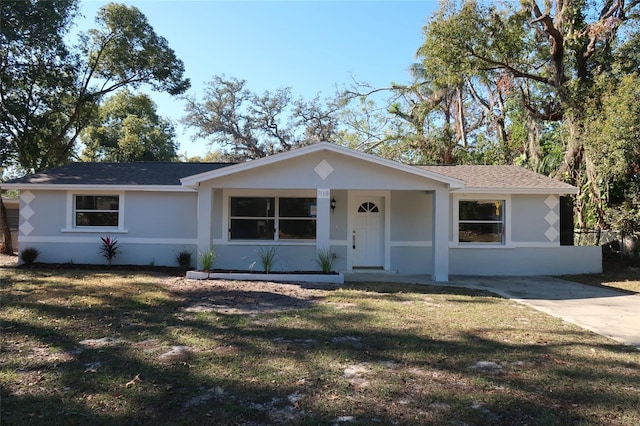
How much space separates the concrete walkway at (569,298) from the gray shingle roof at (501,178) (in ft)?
8.97

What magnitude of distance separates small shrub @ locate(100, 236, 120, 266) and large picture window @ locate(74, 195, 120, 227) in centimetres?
55

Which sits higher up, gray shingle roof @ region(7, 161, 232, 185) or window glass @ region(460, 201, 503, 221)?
gray shingle roof @ region(7, 161, 232, 185)

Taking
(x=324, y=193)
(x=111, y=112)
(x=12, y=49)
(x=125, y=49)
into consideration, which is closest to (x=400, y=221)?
(x=324, y=193)

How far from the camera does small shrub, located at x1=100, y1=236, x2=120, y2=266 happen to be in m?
12.5

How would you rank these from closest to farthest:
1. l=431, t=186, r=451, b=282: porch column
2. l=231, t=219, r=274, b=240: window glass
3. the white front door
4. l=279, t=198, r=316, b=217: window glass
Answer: l=431, t=186, r=451, b=282: porch column → l=231, t=219, r=274, b=240: window glass → l=279, t=198, r=316, b=217: window glass → the white front door

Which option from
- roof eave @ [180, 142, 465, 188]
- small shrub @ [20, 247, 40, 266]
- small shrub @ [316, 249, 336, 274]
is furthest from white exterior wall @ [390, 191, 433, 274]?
small shrub @ [20, 247, 40, 266]

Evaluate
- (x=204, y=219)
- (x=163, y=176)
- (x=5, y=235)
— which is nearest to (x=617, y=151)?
(x=204, y=219)

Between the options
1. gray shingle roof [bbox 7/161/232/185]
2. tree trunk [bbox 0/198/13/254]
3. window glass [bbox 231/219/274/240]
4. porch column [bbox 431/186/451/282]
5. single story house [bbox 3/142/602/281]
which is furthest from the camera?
tree trunk [bbox 0/198/13/254]

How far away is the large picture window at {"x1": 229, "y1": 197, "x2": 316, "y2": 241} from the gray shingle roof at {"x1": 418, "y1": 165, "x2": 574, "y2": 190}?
4485mm

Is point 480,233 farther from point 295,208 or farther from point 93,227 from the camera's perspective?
point 93,227

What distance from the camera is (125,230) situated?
12.8 m

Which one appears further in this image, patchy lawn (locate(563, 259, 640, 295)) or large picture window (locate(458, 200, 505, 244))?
large picture window (locate(458, 200, 505, 244))

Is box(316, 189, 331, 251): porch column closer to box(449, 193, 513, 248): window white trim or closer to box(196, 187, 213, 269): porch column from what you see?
box(196, 187, 213, 269): porch column

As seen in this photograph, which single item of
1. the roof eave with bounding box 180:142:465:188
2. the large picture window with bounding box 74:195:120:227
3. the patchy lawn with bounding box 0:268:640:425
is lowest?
the patchy lawn with bounding box 0:268:640:425
